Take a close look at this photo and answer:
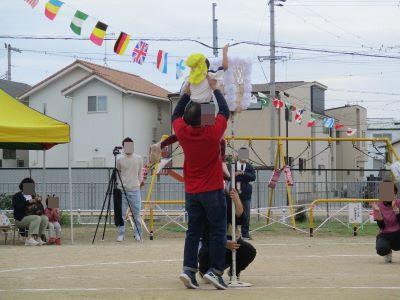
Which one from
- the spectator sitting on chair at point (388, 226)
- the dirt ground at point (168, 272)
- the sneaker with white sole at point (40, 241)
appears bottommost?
the sneaker with white sole at point (40, 241)

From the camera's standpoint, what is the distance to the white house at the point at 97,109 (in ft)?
130

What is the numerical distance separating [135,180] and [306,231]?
453cm

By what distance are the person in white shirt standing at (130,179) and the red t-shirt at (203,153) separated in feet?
24.9

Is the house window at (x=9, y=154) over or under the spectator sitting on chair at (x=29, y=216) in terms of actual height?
over

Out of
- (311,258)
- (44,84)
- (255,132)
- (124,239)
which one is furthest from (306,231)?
(44,84)

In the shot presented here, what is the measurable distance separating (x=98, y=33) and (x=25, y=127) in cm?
315

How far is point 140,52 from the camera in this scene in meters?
16.9

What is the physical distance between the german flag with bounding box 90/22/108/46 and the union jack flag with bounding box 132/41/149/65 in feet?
6.03

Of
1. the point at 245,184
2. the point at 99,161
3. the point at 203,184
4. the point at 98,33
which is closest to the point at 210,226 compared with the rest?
the point at 203,184

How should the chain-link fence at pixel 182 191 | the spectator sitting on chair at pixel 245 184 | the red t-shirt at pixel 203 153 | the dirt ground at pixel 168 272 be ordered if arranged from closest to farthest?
1. the dirt ground at pixel 168 272
2. the red t-shirt at pixel 203 153
3. the spectator sitting on chair at pixel 245 184
4. the chain-link fence at pixel 182 191

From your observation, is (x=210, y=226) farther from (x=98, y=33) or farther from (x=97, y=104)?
(x=97, y=104)

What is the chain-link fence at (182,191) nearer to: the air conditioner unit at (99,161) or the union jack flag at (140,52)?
the union jack flag at (140,52)

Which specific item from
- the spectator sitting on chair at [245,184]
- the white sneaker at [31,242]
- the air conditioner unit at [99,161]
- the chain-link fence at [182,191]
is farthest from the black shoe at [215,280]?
the air conditioner unit at [99,161]

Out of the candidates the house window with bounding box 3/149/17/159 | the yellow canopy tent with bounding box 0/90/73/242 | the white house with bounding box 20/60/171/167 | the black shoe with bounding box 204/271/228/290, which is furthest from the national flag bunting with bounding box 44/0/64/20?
the house window with bounding box 3/149/17/159
